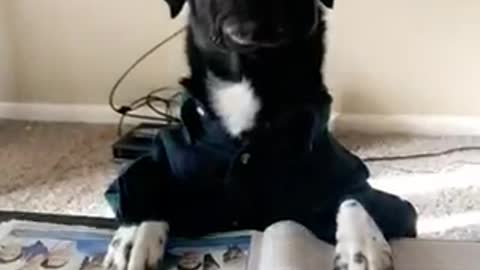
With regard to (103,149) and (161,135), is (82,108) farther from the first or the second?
(161,135)

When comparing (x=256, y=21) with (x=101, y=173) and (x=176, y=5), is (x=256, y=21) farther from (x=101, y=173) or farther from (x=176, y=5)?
(x=101, y=173)

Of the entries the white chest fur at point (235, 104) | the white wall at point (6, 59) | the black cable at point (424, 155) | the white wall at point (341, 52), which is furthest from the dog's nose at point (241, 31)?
the white wall at point (6, 59)

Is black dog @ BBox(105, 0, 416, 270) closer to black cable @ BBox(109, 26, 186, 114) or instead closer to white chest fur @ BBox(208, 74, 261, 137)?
white chest fur @ BBox(208, 74, 261, 137)

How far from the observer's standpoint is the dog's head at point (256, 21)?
101cm

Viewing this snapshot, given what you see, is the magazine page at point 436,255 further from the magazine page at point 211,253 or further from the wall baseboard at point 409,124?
the wall baseboard at point 409,124

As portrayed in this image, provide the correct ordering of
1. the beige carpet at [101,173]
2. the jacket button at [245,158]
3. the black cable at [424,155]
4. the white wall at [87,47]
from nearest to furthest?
1. the jacket button at [245,158]
2. the beige carpet at [101,173]
3. the black cable at [424,155]
4. the white wall at [87,47]

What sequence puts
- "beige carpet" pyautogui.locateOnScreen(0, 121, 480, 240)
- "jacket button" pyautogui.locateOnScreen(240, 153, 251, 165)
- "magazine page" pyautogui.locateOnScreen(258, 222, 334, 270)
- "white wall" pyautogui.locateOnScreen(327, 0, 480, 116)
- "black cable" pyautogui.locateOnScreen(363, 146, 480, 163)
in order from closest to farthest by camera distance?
"magazine page" pyautogui.locateOnScreen(258, 222, 334, 270) → "jacket button" pyautogui.locateOnScreen(240, 153, 251, 165) → "beige carpet" pyautogui.locateOnScreen(0, 121, 480, 240) → "black cable" pyautogui.locateOnScreen(363, 146, 480, 163) → "white wall" pyautogui.locateOnScreen(327, 0, 480, 116)

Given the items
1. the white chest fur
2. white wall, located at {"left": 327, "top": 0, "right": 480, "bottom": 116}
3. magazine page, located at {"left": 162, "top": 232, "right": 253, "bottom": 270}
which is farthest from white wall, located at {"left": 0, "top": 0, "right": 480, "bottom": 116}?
magazine page, located at {"left": 162, "top": 232, "right": 253, "bottom": 270}

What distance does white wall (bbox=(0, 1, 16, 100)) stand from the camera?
8.48 ft

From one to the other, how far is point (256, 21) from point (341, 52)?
153cm

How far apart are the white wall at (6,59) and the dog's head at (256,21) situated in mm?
1612

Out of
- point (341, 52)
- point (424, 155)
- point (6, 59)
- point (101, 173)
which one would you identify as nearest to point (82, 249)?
point (101, 173)

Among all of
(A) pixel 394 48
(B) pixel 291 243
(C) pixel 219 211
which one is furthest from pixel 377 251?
(A) pixel 394 48

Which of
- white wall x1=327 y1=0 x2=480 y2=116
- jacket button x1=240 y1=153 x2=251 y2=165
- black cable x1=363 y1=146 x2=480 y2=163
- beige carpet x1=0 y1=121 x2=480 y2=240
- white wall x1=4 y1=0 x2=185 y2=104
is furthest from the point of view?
white wall x1=4 y1=0 x2=185 y2=104
